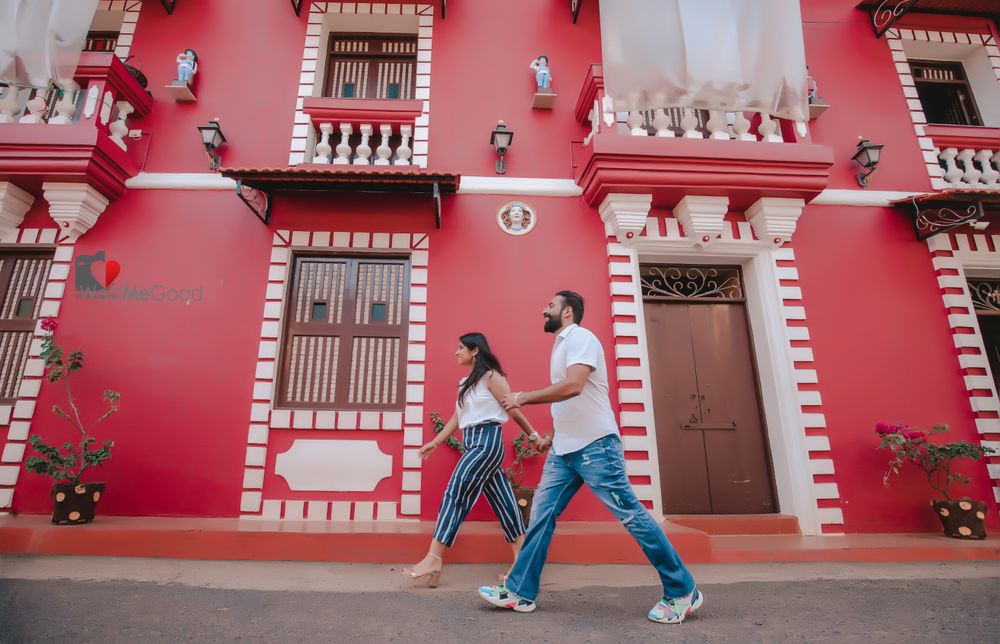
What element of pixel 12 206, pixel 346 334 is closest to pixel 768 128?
pixel 346 334

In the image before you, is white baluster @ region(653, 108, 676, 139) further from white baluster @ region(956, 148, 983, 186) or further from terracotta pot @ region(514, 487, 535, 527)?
terracotta pot @ region(514, 487, 535, 527)

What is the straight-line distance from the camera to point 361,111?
18.8ft

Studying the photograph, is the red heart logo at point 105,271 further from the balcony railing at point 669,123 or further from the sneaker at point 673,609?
the sneaker at point 673,609

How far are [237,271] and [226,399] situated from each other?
1424 mm

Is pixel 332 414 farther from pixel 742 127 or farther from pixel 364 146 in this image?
pixel 742 127

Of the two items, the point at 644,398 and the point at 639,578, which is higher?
the point at 644,398

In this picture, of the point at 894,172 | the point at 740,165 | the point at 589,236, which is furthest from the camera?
the point at 894,172

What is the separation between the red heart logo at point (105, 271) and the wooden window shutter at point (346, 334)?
74.4 inches

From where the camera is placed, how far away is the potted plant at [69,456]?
13.6 ft

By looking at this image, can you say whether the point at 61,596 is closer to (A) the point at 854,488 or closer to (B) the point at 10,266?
(B) the point at 10,266

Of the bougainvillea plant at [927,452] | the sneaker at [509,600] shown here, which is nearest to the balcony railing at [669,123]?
the bougainvillea plant at [927,452]

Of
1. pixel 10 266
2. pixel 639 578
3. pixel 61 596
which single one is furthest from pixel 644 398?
pixel 10 266

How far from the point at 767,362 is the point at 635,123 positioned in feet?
10.1

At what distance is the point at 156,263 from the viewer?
528 centimetres
